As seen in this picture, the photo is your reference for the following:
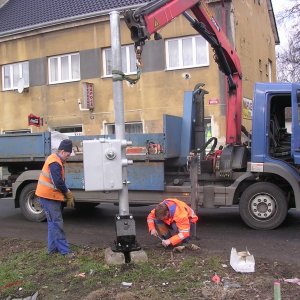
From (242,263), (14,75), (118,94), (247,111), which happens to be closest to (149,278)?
(242,263)

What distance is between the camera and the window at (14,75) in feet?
76.6

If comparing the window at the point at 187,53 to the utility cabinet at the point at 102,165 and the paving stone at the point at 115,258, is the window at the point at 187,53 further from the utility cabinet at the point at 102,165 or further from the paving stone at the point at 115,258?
the paving stone at the point at 115,258

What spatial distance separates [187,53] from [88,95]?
4700 millimetres

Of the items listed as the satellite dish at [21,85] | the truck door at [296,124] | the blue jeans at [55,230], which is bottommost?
the blue jeans at [55,230]

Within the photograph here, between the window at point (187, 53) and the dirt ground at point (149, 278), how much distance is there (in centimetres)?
1352

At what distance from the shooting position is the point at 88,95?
21.3 m

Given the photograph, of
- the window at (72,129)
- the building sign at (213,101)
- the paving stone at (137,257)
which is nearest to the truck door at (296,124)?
the paving stone at (137,257)

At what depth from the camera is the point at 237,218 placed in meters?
10.2

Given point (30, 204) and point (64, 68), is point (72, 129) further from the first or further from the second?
point (30, 204)

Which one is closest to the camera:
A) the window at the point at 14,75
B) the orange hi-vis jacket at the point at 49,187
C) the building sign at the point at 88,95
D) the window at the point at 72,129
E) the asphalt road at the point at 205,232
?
the orange hi-vis jacket at the point at 49,187

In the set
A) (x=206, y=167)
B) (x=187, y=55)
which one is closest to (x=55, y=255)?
(x=206, y=167)

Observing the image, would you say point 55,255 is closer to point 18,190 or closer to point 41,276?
point 41,276

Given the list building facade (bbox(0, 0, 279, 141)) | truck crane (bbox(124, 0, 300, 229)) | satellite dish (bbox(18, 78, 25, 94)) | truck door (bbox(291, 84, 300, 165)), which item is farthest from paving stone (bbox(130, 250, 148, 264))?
satellite dish (bbox(18, 78, 25, 94))

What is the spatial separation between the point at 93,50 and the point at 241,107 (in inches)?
488
